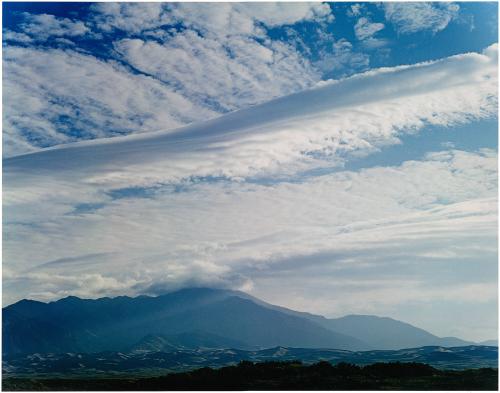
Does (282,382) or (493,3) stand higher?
Result: (493,3)

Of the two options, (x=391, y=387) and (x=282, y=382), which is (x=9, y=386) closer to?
(x=282, y=382)

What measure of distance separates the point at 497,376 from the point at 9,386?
73.0 meters

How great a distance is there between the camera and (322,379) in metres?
75.6

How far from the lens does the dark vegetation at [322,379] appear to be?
6881cm

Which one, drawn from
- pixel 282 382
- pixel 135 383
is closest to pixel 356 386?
pixel 282 382

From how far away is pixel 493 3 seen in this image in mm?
87625

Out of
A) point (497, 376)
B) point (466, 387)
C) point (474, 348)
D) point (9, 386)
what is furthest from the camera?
point (474, 348)

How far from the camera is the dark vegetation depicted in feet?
226

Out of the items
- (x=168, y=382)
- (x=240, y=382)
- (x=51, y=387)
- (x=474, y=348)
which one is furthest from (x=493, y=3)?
(x=474, y=348)

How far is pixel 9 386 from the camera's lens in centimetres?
8581

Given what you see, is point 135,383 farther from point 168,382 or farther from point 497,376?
point 497,376

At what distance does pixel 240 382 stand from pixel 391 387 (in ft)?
74.7

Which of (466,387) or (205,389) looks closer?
(466,387)

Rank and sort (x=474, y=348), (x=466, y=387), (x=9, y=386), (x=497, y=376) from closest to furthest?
1. (x=466, y=387)
2. (x=497, y=376)
3. (x=9, y=386)
4. (x=474, y=348)
